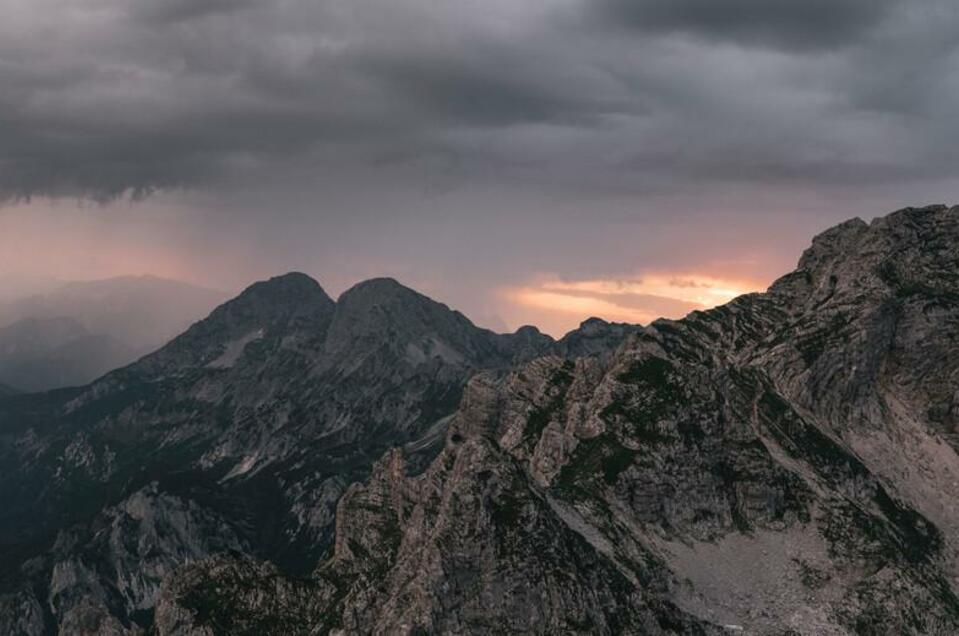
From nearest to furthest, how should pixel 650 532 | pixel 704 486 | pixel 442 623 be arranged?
pixel 442 623 < pixel 650 532 < pixel 704 486

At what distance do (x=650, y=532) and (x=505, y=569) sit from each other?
4953 centimetres

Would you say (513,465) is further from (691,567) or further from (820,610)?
(820,610)

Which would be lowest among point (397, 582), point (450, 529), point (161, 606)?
point (161, 606)

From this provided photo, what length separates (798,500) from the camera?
652 ft

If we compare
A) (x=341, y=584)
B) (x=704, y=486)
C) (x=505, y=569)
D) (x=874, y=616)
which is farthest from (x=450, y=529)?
(x=874, y=616)

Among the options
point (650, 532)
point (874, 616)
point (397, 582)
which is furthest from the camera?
point (650, 532)

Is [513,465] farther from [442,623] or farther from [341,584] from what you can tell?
[341,584]

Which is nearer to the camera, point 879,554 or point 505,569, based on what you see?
point 505,569

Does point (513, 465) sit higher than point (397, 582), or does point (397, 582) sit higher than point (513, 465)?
point (513, 465)

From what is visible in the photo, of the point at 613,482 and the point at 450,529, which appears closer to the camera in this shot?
the point at 450,529

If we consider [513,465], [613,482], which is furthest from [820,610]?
[513,465]

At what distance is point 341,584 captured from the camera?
183125 millimetres

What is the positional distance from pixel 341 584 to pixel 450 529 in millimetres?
47555

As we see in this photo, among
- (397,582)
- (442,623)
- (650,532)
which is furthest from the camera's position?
(650,532)
